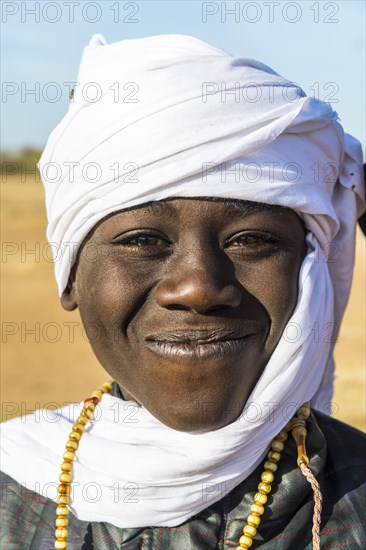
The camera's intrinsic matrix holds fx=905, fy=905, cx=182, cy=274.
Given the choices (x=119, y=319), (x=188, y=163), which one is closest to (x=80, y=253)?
(x=119, y=319)

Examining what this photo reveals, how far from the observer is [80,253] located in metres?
2.63

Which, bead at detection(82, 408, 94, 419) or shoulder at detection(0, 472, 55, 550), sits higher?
bead at detection(82, 408, 94, 419)

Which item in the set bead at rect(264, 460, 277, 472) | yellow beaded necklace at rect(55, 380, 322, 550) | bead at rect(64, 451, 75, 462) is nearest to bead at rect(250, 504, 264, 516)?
yellow beaded necklace at rect(55, 380, 322, 550)

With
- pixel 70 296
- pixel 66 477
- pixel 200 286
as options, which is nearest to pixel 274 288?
pixel 200 286

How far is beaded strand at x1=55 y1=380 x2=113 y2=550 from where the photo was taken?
2.56 metres

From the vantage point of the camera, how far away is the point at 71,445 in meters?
2.64

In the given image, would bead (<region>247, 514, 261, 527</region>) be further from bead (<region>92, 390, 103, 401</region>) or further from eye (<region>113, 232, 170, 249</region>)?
eye (<region>113, 232, 170, 249</region>)

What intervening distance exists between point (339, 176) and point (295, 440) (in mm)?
833

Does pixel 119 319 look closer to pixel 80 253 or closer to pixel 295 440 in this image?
pixel 80 253

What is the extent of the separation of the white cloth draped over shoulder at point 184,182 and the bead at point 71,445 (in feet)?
0.07

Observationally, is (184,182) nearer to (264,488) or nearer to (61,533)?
(264,488)

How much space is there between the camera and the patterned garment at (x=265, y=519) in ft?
8.19

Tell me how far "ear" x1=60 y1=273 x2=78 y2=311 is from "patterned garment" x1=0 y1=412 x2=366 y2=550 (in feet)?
1.89

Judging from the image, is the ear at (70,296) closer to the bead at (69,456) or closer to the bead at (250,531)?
the bead at (69,456)
